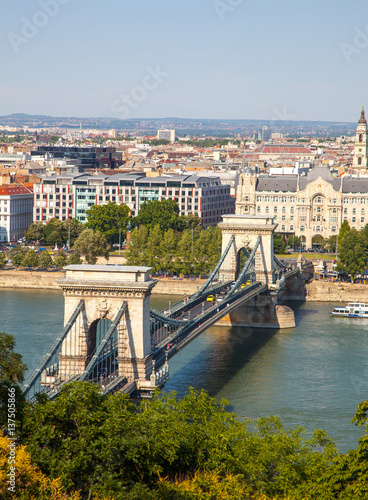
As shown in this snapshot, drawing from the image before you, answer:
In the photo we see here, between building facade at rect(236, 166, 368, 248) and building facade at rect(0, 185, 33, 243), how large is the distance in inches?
623

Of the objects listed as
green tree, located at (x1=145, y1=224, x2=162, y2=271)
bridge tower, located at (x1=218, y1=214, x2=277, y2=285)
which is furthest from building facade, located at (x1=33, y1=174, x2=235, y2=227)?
bridge tower, located at (x1=218, y1=214, x2=277, y2=285)

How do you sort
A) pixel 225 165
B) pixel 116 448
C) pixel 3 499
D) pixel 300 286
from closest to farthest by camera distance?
pixel 3 499, pixel 116 448, pixel 300 286, pixel 225 165

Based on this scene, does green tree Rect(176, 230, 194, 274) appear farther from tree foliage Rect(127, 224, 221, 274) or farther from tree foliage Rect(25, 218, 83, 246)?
tree foliage Rect(25, 218, 83, 246)

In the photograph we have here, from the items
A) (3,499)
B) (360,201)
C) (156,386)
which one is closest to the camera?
(3,499)

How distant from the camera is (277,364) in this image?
3269 cm

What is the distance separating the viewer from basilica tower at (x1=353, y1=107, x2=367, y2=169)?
8994 centimetres

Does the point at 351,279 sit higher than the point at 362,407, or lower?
lower

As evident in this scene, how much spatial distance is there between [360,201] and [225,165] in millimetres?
37968

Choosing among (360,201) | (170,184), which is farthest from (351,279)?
(170,184)

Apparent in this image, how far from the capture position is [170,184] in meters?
69.4

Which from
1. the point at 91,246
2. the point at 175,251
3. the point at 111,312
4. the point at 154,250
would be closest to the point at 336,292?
the point at 175,251

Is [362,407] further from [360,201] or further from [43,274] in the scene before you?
[360,201]

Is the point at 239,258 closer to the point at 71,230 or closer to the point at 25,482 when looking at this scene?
the point at 71,230

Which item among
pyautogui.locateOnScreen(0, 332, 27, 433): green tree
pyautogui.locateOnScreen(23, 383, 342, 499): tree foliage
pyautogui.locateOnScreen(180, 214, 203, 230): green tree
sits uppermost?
pyautogui.locateOnScreen(0, 332, 27, 433): green tree
